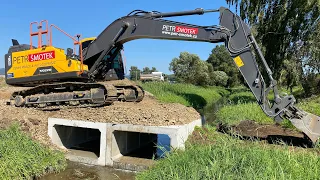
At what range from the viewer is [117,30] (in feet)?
30.9

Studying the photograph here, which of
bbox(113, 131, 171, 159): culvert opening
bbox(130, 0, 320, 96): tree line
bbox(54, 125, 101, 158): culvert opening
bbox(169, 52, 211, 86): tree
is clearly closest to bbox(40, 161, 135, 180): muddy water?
bbox(113, 131, 171, 159): culvert opening

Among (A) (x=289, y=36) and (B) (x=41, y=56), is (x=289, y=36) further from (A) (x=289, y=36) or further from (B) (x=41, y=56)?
(B) (x=41, y=56)

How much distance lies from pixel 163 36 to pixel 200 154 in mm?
4514

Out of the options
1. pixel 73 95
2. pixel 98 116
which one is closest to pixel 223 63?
pixel 73 95

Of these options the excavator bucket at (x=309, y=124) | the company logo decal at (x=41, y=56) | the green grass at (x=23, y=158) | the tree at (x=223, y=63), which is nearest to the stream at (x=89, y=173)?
the green grass at (x=23, y=158)

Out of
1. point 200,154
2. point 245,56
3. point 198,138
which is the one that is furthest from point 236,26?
point 200,154

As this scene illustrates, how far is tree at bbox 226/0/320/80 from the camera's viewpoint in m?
14.1

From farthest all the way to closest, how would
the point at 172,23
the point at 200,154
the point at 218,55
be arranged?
the point at 218,55 → the point at 172,23 → the point at 200,154

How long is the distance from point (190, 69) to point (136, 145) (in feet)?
111

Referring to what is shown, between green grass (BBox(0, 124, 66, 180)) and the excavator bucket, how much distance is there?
5966 mm

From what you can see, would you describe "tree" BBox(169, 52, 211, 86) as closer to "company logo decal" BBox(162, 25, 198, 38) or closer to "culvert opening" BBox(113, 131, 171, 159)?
"culvert opening" BBox(113, 131, 171, 159)

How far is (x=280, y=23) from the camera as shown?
14758 millimetres

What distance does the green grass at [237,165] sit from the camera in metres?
3.81

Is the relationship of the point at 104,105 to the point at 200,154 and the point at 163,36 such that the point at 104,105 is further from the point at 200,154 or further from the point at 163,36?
the point at 200,154
